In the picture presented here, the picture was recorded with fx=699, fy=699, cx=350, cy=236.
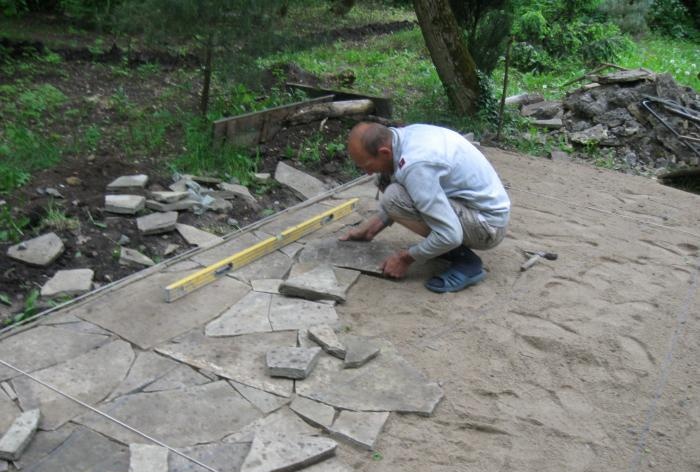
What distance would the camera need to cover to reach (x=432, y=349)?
3785 mm

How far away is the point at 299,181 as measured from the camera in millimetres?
6309

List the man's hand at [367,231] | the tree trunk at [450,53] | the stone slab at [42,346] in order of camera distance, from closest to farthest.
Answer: the stone slab at [42,346], the man's hand at [367,231], the tree trunk at [450,53]

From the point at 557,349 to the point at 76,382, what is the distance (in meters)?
2.51

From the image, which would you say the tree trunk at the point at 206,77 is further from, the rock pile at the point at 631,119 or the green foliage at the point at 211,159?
the rock pile at the point at 631,119

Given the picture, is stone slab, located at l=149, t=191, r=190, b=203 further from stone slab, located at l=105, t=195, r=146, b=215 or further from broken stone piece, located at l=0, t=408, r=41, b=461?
broken stone piece, located at l=0, t=408, r=41, b=461

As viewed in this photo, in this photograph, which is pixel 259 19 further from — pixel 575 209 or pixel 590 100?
pixel 590 100

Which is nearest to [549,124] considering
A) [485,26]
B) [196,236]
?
[485,26]

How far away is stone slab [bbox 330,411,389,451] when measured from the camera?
3021 mm

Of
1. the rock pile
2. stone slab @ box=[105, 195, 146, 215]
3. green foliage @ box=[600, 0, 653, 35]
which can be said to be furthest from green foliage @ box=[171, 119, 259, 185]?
green foliage @ box=[600, 0, 653, 35]

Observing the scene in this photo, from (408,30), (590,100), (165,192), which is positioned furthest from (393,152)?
(408,30)

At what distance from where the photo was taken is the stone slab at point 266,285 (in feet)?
14.2

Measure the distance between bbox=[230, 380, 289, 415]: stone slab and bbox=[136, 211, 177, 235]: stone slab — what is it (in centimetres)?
190

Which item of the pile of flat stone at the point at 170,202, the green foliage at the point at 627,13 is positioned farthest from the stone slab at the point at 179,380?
the green foliage at the point at 627,13

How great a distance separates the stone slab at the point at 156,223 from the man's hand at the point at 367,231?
1.24m
